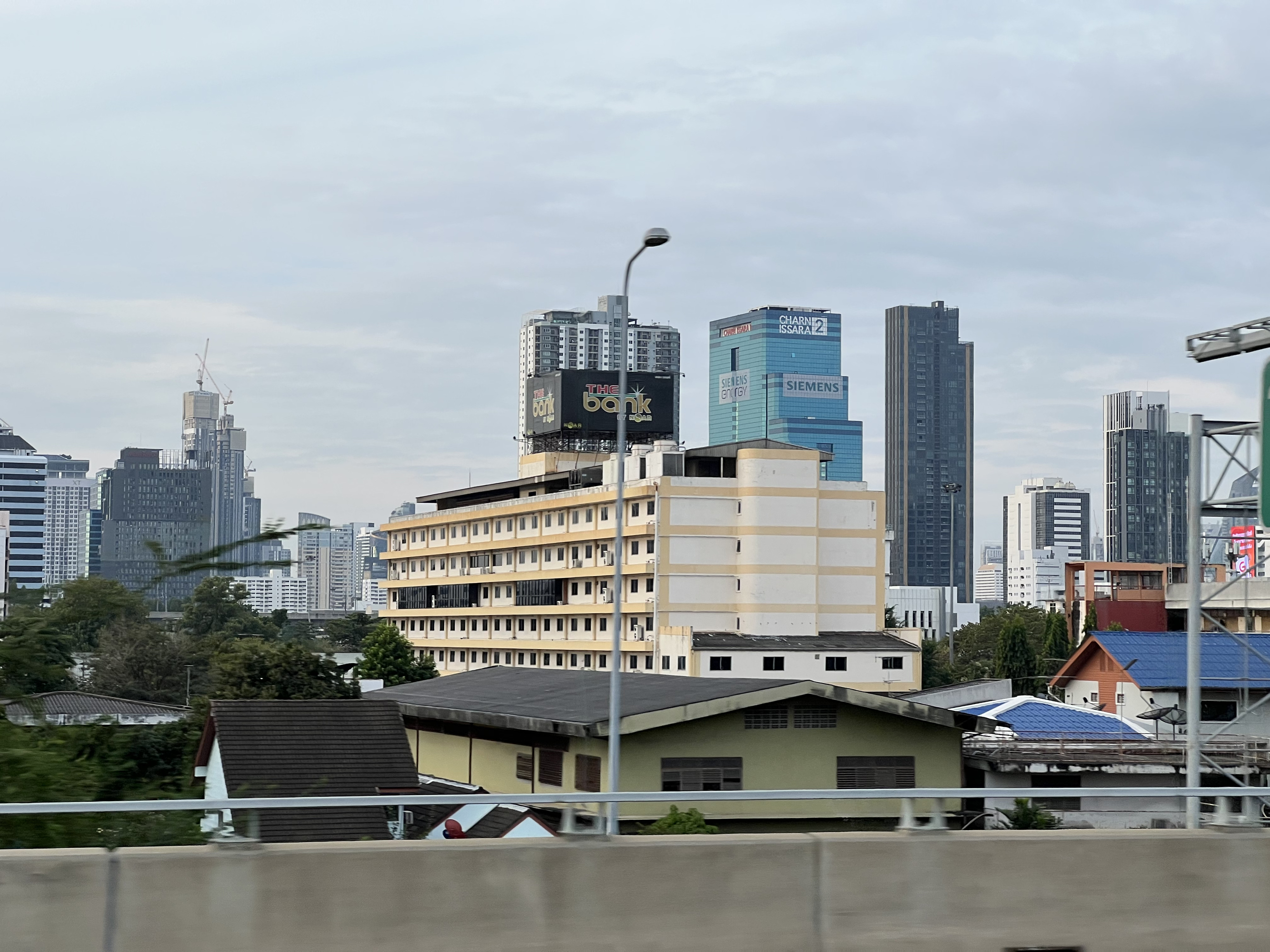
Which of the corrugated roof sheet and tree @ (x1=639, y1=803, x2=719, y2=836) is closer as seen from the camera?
tree @ (x1=639, y1=803, x2=719, y2=836)

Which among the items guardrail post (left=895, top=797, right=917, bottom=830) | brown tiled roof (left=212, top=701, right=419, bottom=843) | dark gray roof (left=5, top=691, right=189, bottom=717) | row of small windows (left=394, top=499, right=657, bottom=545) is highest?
row of small windows (left=394, top=499, right=657, bottom=545)

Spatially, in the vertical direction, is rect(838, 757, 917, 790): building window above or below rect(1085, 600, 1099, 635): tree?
below

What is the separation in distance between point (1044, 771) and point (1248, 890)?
32.2 metres

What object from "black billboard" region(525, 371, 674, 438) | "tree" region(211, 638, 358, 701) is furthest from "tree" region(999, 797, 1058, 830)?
"black billboard" region(525, 371, 674, 438)

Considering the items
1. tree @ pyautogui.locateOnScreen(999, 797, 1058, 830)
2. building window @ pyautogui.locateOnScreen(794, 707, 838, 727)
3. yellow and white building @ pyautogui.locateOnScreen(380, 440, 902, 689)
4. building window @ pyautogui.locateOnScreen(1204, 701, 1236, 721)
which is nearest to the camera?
tree @ pyautogui.locateOnScreen(999, 797, 1058, 830)

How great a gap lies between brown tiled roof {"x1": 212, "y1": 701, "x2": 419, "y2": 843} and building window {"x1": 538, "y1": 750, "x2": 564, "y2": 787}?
837 centimetres

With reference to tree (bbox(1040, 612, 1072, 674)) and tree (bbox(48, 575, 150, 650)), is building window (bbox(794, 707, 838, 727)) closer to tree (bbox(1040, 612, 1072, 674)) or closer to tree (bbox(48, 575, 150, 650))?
tree (bbox(48, 575, 150, 650))

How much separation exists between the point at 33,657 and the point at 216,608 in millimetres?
977

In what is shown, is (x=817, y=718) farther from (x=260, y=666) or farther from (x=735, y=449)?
(x=735, y=449)

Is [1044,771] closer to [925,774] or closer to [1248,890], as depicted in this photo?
[925,774]

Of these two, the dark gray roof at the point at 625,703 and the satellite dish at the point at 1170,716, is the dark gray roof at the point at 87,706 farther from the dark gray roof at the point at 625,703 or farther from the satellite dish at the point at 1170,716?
the satellite dish at the point at 1170,716

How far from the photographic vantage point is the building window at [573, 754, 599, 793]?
84.7ft

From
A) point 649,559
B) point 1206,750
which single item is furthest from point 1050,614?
point 1206,750

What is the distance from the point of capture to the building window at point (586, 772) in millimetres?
25812
